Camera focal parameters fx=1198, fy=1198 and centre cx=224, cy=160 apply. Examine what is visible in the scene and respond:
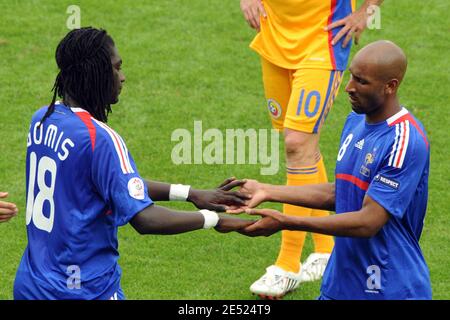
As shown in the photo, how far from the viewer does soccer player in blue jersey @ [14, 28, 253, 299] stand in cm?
671

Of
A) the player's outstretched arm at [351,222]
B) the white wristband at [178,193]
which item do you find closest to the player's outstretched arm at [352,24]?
the white wristband at [178,193]

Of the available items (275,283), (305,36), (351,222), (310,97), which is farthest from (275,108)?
(351,222)

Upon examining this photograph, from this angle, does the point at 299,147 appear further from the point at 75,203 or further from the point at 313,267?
the point at 75,203

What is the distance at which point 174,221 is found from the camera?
22.7 feet

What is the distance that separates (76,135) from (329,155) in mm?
5401

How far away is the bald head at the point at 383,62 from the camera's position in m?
7.07

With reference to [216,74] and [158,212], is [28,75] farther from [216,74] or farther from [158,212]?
[158,212]

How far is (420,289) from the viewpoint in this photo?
713 cm

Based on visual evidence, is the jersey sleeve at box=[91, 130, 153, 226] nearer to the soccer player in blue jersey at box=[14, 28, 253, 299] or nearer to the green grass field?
the soccer player in blue jersey at box=[14, 28, 253, 299]

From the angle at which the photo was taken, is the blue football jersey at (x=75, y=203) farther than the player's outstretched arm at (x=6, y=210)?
No

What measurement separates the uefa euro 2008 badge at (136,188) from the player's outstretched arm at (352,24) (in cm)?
325

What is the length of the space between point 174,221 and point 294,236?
105 inches

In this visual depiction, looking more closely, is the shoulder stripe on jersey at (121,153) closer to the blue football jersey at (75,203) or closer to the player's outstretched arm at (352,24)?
the blue football jersey at (75,203)
